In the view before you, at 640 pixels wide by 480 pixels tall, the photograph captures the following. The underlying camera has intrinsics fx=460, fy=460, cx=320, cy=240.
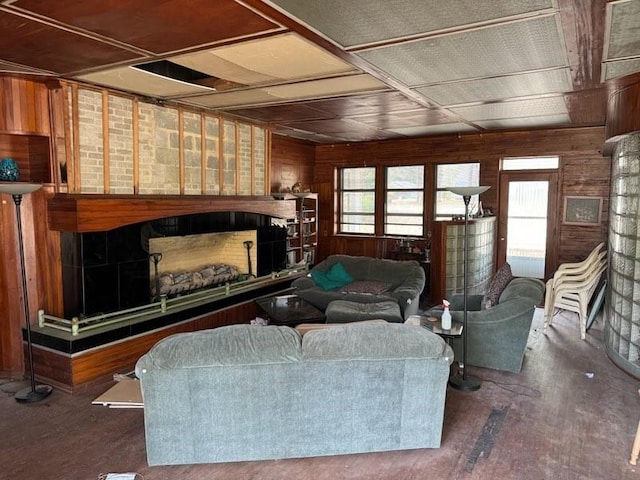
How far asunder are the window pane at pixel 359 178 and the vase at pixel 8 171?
590 cm

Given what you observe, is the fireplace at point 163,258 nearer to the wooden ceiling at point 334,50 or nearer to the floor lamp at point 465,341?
the wooden ceiling at point 334,50

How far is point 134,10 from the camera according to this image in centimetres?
249

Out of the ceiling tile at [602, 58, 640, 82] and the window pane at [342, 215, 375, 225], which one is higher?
the ceiling tile at [602, 58, 640, 82]

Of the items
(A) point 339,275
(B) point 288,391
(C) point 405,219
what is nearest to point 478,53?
(B) point 288,391

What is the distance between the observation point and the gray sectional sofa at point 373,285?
561 cm

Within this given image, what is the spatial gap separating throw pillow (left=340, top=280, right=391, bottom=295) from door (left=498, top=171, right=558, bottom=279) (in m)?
2.74

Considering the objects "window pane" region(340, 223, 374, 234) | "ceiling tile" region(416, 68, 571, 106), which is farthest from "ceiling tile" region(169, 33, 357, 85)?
"window pane" region(340, 223, 374, 234)

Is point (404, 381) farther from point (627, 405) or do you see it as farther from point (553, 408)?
point (627, 405)

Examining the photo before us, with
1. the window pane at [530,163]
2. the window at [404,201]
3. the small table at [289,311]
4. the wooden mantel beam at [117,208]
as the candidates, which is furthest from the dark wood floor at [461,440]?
the window at [404,201]

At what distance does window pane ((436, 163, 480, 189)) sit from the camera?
784 centimetres

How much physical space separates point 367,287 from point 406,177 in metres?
3.16

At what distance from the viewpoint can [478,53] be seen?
129 inches

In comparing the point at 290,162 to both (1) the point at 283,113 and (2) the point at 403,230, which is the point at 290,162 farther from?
(1) the point at 283,113

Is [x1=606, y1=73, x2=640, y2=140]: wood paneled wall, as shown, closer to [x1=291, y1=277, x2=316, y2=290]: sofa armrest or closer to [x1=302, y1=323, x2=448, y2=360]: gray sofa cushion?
[x1=302, y1=323, x2=448, y2=360]: gray sofa cushion
